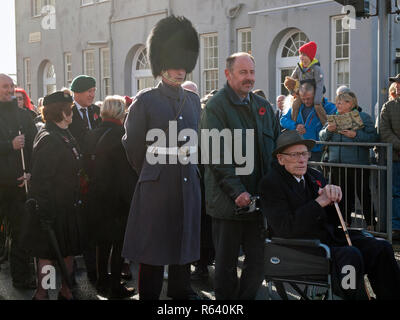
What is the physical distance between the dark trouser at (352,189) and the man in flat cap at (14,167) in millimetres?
3687

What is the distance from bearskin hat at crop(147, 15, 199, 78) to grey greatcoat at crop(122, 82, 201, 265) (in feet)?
0.66

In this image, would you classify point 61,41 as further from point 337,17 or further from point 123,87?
point 337,17

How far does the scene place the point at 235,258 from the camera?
507 cm

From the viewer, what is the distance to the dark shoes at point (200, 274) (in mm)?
6645

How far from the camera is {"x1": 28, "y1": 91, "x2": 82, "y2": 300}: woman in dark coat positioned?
5.38 metres

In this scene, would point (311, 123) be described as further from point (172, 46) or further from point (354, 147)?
point (172, 46)

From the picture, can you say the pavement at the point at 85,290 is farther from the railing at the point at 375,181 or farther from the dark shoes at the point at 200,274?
the railing at the point at 375,181

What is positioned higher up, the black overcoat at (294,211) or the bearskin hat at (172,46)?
the bearskin hat at (172,46)

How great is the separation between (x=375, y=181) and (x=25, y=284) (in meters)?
4.11

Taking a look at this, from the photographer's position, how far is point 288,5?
16.1 metres

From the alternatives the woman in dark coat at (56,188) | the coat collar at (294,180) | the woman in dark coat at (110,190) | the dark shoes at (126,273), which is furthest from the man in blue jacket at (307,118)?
the woman in dark coat at (56,188)

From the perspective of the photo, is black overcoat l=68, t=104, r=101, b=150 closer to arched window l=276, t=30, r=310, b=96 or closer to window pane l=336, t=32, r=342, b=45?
window pane l=336, t=32, r=342, b=45

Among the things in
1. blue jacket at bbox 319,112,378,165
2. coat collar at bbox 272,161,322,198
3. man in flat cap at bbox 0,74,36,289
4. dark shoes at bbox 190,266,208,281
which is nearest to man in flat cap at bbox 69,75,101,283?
man in flat cap at bbox 0,74,36,289

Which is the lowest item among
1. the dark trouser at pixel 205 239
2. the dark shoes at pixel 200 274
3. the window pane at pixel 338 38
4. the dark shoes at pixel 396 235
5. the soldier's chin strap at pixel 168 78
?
the dark shoes at pixel 200 274
